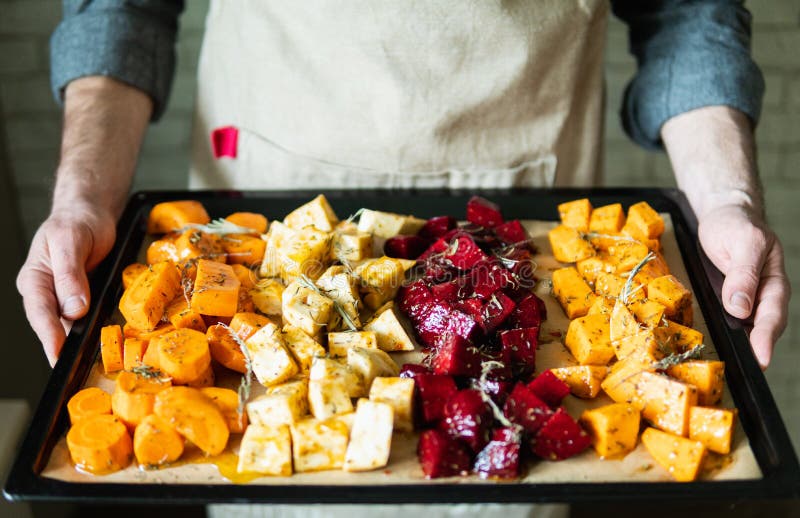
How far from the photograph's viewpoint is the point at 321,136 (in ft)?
7.02

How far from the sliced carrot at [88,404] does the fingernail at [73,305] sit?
0.77 ft

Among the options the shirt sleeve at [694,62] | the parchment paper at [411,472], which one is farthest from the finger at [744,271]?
the shirt sleeve at [694,62]

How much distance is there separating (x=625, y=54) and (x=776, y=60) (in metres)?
0.56

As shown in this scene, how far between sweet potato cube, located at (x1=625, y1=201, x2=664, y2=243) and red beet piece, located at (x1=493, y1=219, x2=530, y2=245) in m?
0.25

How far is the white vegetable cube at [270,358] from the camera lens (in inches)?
60.4

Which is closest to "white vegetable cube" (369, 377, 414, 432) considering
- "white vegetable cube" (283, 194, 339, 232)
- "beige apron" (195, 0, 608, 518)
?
"white vegetable cube" (283, 194, 339, 232)

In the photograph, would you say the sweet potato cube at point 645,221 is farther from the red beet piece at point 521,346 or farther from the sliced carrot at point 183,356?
the sliced carrot at point 183,356

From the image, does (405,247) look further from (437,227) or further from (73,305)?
(73,305)

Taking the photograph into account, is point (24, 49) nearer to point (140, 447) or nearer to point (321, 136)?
point (321, 136)

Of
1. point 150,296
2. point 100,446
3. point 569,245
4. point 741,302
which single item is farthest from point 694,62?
point 100,446

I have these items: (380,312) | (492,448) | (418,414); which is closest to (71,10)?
(380,312)

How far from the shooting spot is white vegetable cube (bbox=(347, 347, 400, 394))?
1.50m

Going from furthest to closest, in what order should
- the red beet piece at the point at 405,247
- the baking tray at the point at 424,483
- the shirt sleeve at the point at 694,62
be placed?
1. the shirt sleeve at the point at 694,62
2. the red beet piece at the point at 405,247
3. the baking tray at the point at 424,483

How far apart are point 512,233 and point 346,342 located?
1.81 ft
